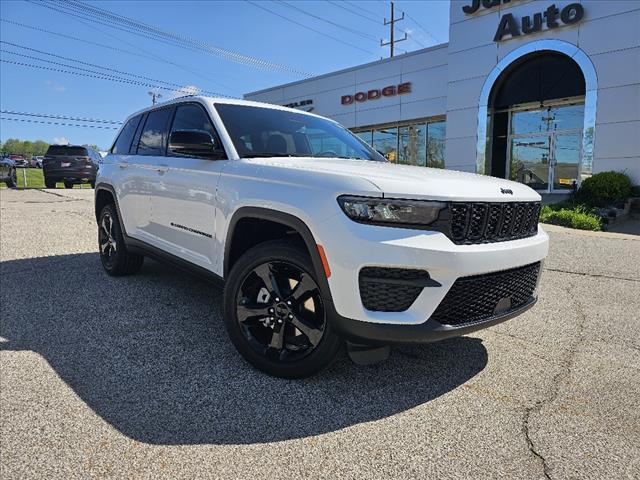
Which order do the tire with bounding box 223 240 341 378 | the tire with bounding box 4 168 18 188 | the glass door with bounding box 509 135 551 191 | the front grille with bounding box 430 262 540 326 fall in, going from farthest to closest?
the tire with bounding box 4 168 18 188 → the glass door with bounding box 509 135 551 191 → the tire with bounding box 223 240 341 378 → the front grille with bounding box 430 262 540 326

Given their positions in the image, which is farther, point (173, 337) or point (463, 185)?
point (173, 337)

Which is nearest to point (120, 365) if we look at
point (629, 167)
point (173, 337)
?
point (173, 337)

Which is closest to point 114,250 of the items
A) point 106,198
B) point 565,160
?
point 106,198

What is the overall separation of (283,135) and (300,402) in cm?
207

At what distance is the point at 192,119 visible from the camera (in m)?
3.83

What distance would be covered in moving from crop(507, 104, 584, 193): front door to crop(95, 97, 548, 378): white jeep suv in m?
13.9

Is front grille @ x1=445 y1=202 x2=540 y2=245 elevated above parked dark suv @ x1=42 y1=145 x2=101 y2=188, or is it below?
below

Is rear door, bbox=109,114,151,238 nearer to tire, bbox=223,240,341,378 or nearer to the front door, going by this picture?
tire, bbox=223,240,341,378

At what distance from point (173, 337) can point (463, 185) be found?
2.33 metres

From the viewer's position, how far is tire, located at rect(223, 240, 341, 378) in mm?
2611

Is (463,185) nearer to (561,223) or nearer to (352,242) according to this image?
(352,242)

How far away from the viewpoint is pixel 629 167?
13062mm

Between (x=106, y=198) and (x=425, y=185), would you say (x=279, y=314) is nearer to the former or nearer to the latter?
(x=425, y=185)

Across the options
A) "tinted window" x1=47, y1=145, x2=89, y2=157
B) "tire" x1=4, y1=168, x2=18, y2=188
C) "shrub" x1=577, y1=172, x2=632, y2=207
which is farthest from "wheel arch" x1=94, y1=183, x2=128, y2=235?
"tire" x1=4, y1=168, x2=18, y2=188
